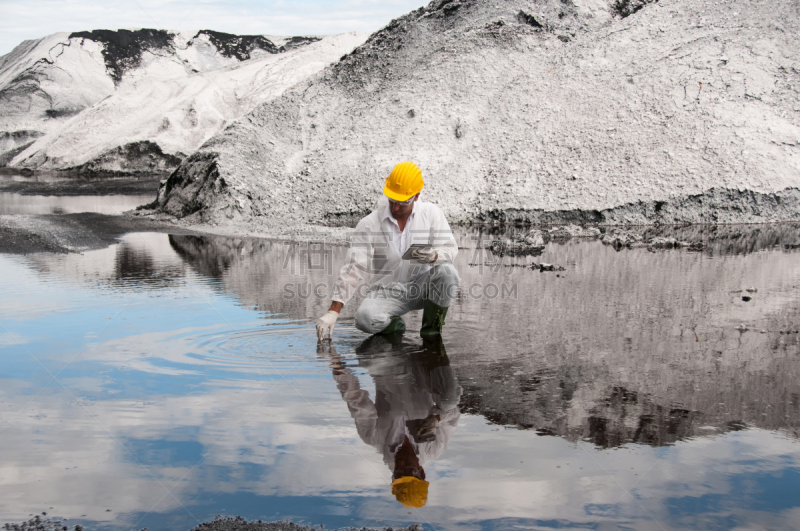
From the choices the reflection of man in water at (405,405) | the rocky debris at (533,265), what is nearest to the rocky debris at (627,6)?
the rocky debris at (533,265)

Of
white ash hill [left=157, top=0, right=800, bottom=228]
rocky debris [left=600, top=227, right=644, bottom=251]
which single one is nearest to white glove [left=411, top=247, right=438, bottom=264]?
rocky debris [left=600, top=227, right=644, bottom=251]

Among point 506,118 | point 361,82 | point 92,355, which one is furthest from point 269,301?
point 361,82

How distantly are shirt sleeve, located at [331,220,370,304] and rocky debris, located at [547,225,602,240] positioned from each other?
26.3ft

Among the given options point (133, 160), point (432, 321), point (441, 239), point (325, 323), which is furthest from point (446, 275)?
point (133, 160)

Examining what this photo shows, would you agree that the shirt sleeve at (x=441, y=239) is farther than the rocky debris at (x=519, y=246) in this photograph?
No

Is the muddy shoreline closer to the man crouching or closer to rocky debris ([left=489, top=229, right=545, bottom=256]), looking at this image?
the man crouching

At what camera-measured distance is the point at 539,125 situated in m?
16.7

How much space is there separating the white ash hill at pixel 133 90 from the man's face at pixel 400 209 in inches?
1253

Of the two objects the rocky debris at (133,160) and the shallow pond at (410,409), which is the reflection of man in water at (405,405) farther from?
the rocky debris at (133,160)

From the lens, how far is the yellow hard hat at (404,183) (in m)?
4.92

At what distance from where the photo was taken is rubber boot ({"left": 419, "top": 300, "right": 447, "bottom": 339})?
5523mm

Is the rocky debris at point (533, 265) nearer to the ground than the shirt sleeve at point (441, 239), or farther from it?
nearer to the ground

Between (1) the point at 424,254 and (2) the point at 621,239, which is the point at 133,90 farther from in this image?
(1) the point at 424,254

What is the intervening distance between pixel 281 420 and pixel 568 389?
1.72 meters
